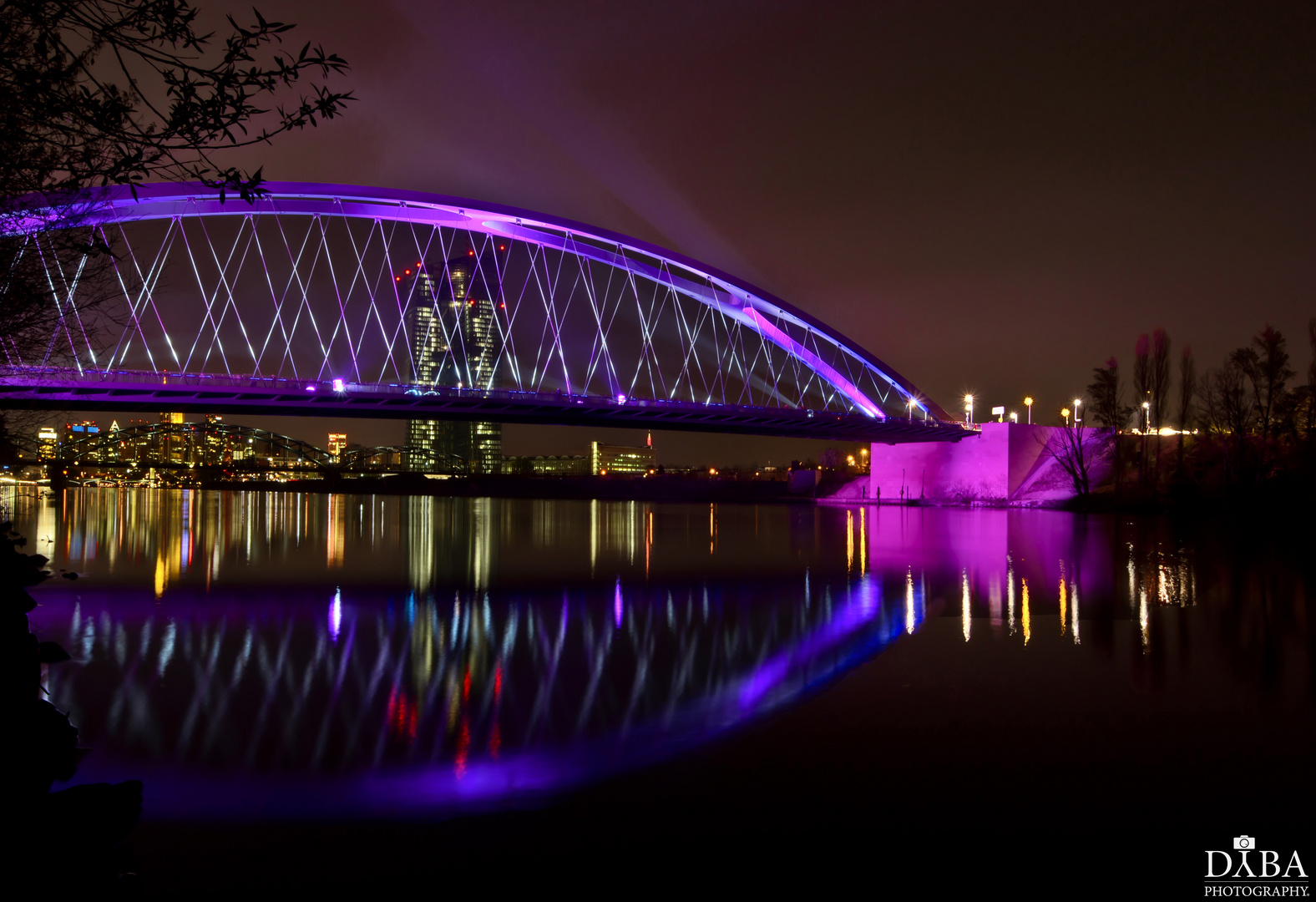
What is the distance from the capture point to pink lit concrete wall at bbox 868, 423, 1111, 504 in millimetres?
57375

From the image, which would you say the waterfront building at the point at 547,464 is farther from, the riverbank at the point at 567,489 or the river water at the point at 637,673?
the river water at the point at 637,673

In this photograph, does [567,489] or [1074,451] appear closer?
[1074,451]

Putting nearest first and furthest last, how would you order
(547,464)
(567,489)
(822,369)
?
(822,369)
(567,489)
(547,464)

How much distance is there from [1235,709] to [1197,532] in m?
28.5

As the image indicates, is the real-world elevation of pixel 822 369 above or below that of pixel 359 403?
above

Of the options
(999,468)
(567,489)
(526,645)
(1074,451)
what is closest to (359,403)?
(526,645)

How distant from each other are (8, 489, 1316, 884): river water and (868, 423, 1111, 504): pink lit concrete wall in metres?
38.3

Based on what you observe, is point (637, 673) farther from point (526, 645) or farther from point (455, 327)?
point (455, 327)

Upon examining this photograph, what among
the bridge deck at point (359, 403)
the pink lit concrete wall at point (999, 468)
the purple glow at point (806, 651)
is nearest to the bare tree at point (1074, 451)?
the pink lit concrete wall at point (999, 468)

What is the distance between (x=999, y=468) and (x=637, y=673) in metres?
54.1

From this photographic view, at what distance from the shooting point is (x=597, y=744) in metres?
6.50

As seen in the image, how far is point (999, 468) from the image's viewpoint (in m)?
57.7

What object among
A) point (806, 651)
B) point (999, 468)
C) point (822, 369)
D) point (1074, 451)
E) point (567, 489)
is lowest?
point (567, 489)

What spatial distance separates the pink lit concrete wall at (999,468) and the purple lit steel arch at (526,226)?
3213mm
